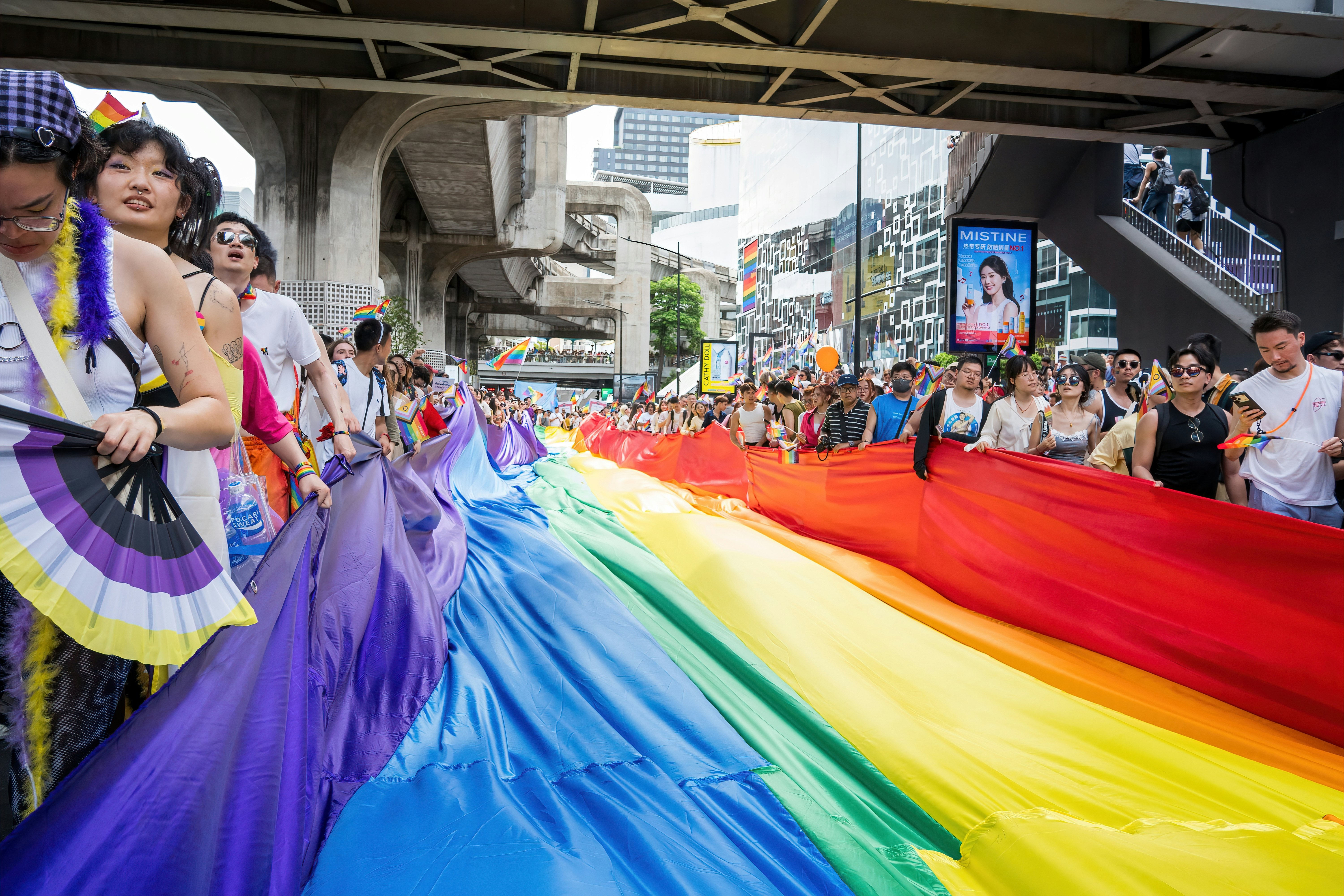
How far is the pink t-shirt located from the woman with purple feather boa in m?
1.15

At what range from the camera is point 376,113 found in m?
14.9

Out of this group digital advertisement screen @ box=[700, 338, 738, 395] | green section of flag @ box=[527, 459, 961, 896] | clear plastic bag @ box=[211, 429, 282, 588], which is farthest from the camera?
digital advertisement screen @ box=[700, 338, 738, 395]

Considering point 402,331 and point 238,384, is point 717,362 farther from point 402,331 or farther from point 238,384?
point 238,384

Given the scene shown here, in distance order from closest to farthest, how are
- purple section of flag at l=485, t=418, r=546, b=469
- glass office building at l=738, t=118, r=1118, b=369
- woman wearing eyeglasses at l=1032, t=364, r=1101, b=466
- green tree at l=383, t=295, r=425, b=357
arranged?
woman wearing eyeglasses at l=1032, t=364, r=1101, b=466 → purple section of flag at l=485, t=418, r=546, b=469 → green tree at l=383, t=295, r=425, b=357 → glass office building at l=738, t=118, r=1118, b=369

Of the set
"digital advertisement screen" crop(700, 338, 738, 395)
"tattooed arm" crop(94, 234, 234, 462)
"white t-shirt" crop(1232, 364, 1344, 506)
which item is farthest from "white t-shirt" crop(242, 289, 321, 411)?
"digital advertisement screen" crop(700, 338, 738, 395)

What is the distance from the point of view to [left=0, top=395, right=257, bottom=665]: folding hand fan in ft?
4.97

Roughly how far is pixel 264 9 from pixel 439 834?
11.3 metres

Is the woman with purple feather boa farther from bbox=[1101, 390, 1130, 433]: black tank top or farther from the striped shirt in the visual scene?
the striped shirt

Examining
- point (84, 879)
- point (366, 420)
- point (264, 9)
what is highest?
point (264, 9)

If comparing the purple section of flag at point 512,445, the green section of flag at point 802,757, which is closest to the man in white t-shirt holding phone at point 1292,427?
the green section of flag at point 802,757

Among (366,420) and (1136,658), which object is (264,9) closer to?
(366,420)

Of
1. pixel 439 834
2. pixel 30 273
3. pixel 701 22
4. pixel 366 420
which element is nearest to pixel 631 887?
pixel 439 834

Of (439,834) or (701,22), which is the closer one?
(439,834)

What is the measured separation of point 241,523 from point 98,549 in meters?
1.12
